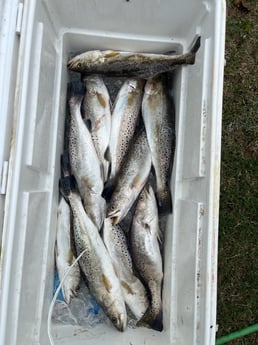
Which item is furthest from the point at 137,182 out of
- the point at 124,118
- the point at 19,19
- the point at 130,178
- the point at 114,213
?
the point at 19,19

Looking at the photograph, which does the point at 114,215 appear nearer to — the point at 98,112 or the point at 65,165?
the point at 65,165

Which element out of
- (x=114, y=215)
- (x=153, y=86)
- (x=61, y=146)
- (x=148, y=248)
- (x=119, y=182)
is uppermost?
(x=153, y=86)

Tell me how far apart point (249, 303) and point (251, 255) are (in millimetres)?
188

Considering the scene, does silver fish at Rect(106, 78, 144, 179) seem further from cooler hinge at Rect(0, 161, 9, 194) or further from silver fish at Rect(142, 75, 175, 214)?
cooler hinge at Rect(0, 161, 9, 194)

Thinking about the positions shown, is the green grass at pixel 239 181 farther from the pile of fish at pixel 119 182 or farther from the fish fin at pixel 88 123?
the fish fin at pixel 88 123

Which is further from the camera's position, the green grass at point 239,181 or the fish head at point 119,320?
the green grass at point 239,181

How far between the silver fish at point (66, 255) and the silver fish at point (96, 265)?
0.12 feet

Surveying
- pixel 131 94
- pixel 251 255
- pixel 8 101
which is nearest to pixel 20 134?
pixel 8 101

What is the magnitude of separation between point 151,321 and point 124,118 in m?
0.68

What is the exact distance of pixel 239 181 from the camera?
1.79 metres

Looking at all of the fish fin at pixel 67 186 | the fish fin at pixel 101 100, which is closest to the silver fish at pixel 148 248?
the fish fin at pixel 67 186

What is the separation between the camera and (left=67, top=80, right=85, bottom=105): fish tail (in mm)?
1495

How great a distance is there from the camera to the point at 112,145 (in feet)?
4.91

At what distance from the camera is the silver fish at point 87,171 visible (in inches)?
57.2
